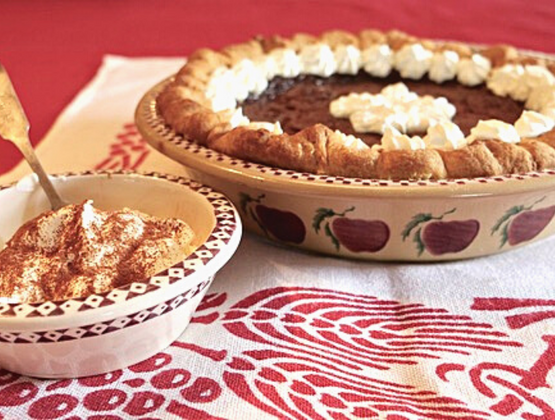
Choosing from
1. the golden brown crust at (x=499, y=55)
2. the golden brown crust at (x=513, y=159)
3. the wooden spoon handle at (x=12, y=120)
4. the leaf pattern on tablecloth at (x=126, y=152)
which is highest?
the golden brown crust at (x=499, y=55)

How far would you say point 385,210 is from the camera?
3.14 feet

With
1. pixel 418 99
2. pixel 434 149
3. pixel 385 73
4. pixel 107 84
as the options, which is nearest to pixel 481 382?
pixel 434 149

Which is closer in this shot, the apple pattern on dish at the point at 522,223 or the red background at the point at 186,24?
the apple pattern on dish at the point at 522,223

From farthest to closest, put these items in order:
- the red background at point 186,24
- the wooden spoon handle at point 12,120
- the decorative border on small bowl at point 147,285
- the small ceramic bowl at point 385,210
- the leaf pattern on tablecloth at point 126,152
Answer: the red background at point 186,24 → the leaf pattern on tablecloth at point 126,152 → the wooden spoon handle at point 12,120 → the small ceramic bowl at point 385,210 → the decorative border on small bowl at point 147,285

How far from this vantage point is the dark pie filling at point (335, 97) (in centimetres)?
125

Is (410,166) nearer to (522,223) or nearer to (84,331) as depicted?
(522,223)

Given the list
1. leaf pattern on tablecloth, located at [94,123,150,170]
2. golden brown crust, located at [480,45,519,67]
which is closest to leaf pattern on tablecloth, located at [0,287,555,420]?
leaf pattern on tablecloth, located at [94,123,150,170]

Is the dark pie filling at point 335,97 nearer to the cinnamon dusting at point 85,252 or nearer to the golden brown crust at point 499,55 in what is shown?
the golden brown crust at point 499,55

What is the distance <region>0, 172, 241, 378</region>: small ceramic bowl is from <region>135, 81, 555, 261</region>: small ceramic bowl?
0.25 ft

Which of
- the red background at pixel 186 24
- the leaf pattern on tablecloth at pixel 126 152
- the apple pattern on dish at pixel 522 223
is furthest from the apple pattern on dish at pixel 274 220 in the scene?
the red background at pixel 186 24

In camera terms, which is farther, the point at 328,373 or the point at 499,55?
the point at 499,55

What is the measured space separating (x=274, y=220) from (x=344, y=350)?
25cm

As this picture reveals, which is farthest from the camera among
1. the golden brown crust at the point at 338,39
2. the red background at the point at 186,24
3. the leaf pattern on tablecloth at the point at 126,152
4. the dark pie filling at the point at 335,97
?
the red background at the point at 186,24

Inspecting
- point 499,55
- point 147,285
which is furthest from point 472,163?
point 499,55
